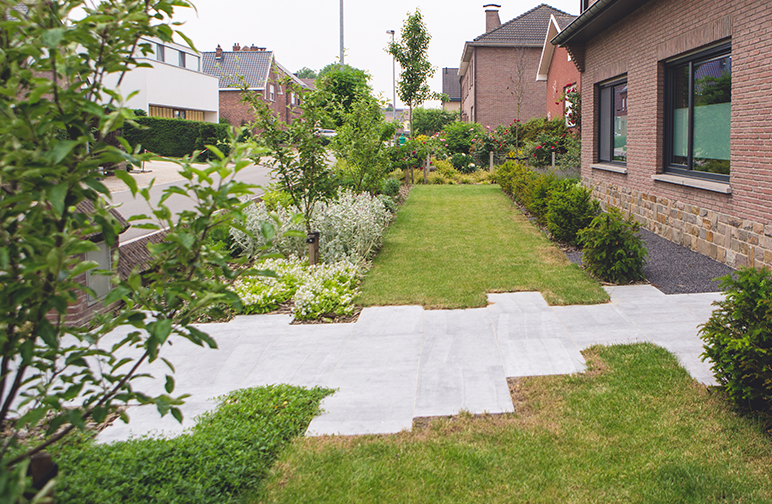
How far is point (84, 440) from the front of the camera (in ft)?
11.5

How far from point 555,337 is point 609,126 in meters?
9.32

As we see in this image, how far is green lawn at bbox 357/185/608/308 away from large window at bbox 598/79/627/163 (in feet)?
8.10

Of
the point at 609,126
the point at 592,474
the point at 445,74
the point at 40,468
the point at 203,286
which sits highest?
the point at 445,74

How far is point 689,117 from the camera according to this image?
9.11 metres

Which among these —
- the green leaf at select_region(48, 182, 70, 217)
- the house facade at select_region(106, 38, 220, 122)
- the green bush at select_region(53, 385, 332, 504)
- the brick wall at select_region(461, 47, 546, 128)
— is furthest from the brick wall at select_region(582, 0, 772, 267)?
the house facade at select_region(106, 38, 220, 122)

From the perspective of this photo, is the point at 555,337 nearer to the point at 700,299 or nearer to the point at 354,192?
the point at 700,299

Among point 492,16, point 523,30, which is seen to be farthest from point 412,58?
point 492,16

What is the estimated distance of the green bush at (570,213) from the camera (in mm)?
9281

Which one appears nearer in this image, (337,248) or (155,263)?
(155,263)

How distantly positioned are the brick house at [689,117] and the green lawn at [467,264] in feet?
6.46

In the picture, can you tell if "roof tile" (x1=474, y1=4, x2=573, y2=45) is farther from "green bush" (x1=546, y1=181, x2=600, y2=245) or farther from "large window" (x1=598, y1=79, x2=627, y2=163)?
"green bush" (x1=546, y1=181, x2=600, y2=245)

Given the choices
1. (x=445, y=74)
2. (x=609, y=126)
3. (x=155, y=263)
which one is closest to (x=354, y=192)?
(x=609, y=126)

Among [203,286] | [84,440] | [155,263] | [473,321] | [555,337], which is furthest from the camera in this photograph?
[473,321]

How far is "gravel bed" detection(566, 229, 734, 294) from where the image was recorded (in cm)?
679
